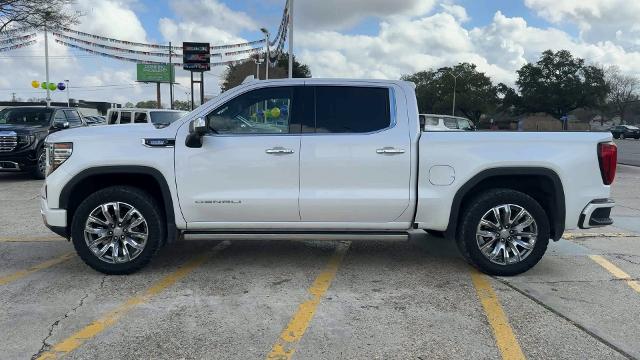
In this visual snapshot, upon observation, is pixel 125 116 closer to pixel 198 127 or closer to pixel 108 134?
pixel 108 134

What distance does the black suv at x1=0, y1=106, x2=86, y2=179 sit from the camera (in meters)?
11.7

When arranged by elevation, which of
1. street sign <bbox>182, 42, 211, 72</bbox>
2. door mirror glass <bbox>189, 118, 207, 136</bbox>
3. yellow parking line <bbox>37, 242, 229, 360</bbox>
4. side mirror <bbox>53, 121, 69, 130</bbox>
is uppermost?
street sign <bbox>182, 42, 211, 72</bbox>

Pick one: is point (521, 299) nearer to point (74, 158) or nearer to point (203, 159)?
point (203, 159)

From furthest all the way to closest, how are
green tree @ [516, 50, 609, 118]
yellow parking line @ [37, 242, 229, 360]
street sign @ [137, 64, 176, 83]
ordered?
1. green tree @ [516, 50, 609, 118]
2. street sign @ [137, 64, 176, 83]
3. yellow parking line @ [37, 242, 229, 360]

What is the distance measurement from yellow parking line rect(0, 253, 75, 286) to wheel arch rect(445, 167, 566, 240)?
407 centimetres

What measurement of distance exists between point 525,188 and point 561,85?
273ft

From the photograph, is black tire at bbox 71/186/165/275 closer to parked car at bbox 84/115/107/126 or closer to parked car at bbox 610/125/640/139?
parked car at bbox 84/115/107/126

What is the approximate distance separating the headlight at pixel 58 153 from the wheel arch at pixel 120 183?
213 mm

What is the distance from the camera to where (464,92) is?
9469 cm

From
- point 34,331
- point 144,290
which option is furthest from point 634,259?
point 34,331

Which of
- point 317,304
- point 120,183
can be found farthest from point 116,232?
point 317,304

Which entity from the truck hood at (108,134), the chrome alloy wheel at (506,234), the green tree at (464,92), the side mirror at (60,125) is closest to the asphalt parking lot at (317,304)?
the chrome alloy wheel at (506,234)

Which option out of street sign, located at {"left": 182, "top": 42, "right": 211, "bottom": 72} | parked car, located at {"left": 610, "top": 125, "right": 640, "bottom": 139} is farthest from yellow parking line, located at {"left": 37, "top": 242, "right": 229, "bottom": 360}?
parked car, located at {"left": 610, "top": 125, "right": 640, "bottom": 139}

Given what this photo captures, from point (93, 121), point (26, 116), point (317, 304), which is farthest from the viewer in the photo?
point (93, 121)
